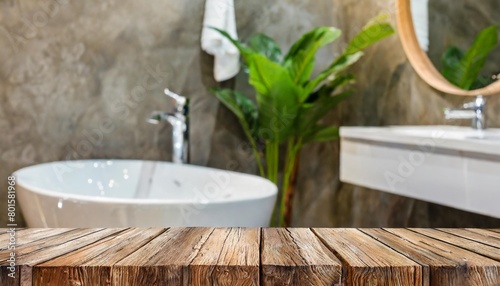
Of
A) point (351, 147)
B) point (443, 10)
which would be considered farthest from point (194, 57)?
point (443, 10)

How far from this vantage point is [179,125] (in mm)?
2316

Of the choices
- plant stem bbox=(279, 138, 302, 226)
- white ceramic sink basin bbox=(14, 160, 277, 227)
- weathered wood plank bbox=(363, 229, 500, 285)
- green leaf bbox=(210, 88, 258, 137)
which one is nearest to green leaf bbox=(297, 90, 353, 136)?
plant stem bbox=(279, 138, 302, 226)

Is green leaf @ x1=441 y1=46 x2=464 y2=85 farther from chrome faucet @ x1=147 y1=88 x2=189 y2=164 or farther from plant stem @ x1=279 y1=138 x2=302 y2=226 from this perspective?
chrome faucet @ x1=147 y1=88 x2=189 y2=164

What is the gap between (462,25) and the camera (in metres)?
1.78

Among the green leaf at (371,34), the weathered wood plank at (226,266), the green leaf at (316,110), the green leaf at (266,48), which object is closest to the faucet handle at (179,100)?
the green leaf at (266,48)

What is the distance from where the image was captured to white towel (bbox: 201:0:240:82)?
92.0 inches

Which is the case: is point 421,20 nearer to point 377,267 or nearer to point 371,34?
point 371,34

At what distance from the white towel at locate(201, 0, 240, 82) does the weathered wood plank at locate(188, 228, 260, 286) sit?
1.88 meters

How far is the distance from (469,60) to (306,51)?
644 millimetres

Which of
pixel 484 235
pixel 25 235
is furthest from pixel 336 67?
pixel 25 235

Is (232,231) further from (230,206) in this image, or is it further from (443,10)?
(443,10)

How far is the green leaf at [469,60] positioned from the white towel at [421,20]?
13cm

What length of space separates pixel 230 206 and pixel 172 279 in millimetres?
840

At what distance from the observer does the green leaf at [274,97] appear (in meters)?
2.01
